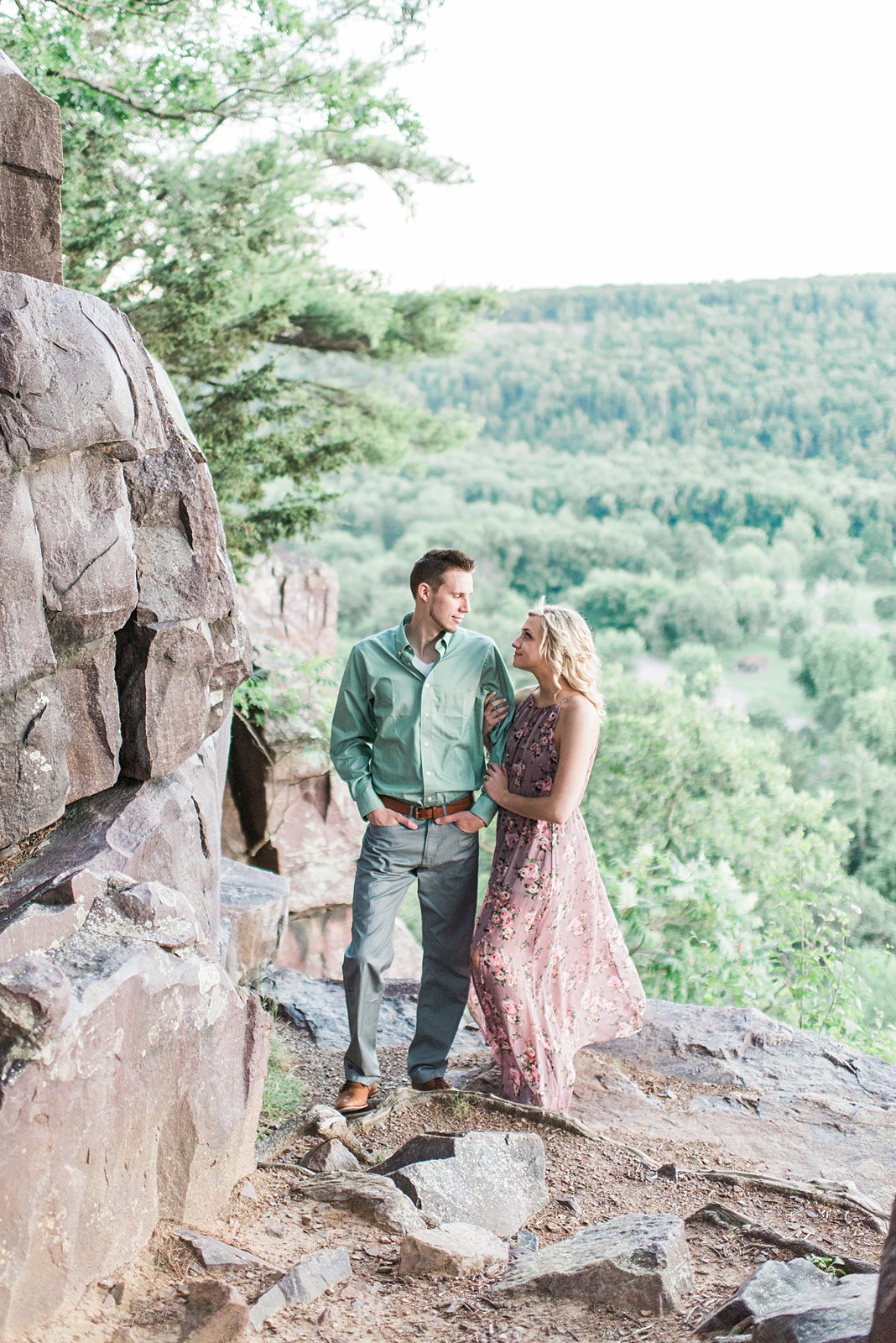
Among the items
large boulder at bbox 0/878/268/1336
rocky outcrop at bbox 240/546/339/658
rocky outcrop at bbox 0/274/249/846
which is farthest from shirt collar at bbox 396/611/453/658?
rocky outcrop at bbox 240/546/339/658

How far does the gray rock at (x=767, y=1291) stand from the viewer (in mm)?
2596

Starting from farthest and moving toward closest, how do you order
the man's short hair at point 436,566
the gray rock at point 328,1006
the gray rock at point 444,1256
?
the gray rock at point 328,1006, the man's short hair at point 436,566, the gray rock at point 444,1256

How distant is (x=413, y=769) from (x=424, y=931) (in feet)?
2.25

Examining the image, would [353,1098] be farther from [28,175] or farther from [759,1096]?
[28,175]

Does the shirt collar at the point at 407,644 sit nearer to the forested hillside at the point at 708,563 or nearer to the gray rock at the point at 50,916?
the gray rock at the point at 50,916

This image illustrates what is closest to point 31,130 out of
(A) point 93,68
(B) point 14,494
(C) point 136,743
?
(B) point 14,494

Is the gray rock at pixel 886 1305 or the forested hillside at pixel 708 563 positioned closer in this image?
the gray rock at pixel 886 1305

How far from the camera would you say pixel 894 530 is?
34.8m

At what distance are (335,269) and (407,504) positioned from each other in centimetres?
3193

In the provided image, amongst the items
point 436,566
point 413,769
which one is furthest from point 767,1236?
point 436,566

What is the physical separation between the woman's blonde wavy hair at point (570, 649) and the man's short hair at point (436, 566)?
33 centimetres

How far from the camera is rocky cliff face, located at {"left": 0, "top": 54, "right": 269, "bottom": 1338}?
2.53 meters

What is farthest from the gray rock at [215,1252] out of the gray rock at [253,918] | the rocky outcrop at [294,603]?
the rocky outcrop at [294,603]

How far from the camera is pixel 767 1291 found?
2.68 metres
